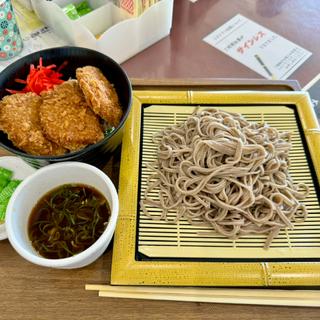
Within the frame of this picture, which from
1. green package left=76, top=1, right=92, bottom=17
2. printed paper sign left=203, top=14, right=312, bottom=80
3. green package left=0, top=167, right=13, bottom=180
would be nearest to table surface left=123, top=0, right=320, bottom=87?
printed paper sign left=203, top=14, right=312, bottom=80

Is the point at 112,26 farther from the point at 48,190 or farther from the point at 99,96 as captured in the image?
the point at 48,190

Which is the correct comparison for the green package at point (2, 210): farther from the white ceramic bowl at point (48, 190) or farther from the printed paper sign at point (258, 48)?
the printed paper sign at point (258, 48)

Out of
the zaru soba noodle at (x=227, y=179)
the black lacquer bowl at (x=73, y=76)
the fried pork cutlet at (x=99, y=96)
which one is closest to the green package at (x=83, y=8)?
the black lacquer bowl at (x=73, y=76)

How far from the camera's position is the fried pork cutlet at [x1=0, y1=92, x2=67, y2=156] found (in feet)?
3.05

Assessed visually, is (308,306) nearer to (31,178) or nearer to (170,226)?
(170,226)

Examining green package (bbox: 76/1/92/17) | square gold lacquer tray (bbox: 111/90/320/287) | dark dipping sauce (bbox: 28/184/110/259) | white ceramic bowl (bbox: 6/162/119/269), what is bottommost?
square gold lacquer tray (bbox: 111/90/320/287)

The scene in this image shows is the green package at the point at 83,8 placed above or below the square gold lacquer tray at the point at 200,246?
above

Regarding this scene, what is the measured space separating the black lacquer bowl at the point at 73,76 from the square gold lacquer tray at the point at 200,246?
0.10 meters

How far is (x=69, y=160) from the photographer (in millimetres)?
902

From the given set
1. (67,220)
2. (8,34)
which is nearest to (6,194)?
(67,220)

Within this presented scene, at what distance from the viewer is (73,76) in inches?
44.6

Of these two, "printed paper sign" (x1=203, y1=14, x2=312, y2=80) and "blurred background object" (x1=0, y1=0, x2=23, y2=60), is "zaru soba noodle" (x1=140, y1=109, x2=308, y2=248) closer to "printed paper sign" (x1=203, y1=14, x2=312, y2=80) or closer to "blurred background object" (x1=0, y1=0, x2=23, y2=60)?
"printed paper sign" (x1=203, y1=14, x2=312, y2=80)

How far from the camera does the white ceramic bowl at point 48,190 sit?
0.77m

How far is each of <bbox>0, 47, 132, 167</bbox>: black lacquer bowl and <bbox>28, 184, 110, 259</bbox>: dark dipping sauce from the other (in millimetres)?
97
